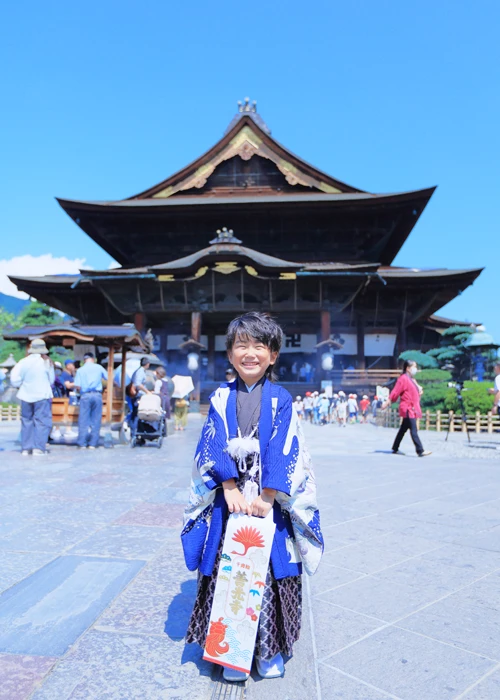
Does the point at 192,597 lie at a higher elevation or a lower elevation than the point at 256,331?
lower

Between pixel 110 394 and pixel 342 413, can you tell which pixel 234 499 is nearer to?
pixel 110 394

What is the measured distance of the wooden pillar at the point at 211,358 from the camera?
1962cm

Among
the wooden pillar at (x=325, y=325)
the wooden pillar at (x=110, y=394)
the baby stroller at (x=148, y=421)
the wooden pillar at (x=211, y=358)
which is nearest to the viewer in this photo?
the baby stroller at (x=148, y=421)

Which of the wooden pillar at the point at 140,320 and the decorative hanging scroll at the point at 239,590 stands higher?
the wooden pillar at the point at 140,320

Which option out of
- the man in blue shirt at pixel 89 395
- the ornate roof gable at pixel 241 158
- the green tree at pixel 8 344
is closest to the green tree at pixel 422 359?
the ornate roof gable at pixel 241 158

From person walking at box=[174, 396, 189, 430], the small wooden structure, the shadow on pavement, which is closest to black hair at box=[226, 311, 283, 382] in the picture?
the shadow on pavement

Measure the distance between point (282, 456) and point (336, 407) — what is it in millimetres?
14804

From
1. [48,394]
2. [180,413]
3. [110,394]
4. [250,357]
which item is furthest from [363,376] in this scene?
[250,357]

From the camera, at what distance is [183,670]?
5.68ft

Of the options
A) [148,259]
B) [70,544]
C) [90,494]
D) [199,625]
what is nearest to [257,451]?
[199,625]

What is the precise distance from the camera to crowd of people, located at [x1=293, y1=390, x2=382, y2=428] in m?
15.5

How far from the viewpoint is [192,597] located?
2.34 meters

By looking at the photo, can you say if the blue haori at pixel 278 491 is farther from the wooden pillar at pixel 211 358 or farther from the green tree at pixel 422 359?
the wooden pillar at pixel 211 358

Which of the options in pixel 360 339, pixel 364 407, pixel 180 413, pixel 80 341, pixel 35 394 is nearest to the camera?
pixel 35 394
